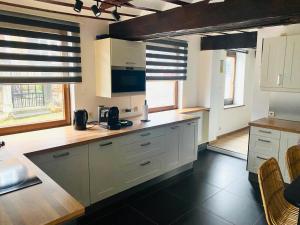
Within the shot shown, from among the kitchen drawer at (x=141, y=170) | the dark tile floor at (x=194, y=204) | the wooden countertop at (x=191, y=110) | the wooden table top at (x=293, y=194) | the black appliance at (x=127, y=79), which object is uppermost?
the black appliance at (x=127, y=79)

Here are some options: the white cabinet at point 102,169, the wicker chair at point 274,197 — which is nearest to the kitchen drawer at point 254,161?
the wicker chair at point 274,197

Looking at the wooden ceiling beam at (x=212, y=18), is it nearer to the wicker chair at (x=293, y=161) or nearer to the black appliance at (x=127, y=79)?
the black appliance at (x=127, y=79)

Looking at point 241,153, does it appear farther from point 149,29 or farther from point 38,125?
point 38,125

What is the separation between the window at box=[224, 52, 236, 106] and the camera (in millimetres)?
5864

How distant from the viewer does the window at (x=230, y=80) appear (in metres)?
5.86

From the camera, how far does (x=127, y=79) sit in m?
3.10

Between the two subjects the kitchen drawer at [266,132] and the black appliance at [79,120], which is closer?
the black appliance at [79,120]

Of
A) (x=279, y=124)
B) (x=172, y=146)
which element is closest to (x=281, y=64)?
(x=279, y=124)

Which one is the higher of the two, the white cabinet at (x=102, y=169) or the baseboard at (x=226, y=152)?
the white cabinet at (x=102, y=169)

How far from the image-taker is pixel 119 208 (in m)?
2.72

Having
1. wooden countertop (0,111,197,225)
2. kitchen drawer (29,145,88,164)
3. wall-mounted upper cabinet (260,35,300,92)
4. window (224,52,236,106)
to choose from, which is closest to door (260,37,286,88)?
wall-mounted upper cabinet (260,35,300,92)

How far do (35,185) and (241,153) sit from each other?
385 centimetres

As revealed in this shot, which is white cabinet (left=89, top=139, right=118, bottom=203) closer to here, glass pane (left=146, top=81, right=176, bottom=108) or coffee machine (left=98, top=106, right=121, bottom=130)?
coffee machine (left=98, top=106, right=121, bottom=130)

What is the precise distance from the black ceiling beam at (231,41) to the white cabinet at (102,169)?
2714mm
